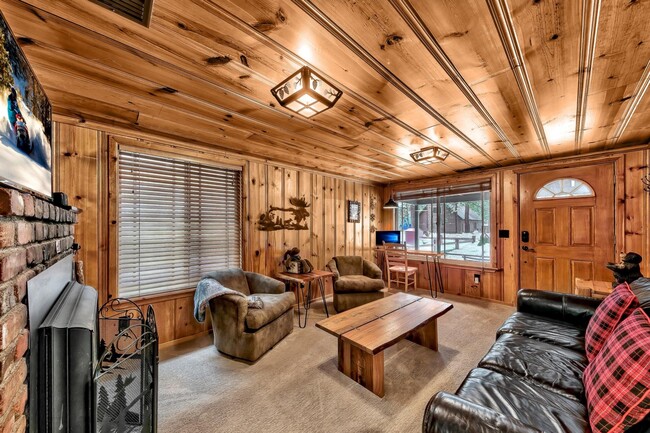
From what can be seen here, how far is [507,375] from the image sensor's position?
4.96 feet

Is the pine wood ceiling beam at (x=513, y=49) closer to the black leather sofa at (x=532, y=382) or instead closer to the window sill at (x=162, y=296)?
the black leather sofa at (x=532, y=382)

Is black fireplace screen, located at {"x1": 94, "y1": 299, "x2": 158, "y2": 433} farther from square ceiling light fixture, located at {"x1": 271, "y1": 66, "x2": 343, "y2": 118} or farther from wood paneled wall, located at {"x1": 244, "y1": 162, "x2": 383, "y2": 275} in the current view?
wood paneled wall, located at {"x1": 244, "y1": 162, "x2": 383, "y2": 275}

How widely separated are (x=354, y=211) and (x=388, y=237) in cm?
95

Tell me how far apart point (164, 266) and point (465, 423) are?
298 centimetres

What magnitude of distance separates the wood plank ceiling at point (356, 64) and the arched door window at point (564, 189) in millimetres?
1222

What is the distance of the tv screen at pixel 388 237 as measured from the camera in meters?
5.29

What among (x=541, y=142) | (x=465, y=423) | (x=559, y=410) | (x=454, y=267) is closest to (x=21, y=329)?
(x=465, y=423)

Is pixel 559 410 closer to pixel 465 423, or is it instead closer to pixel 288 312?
pixel 465 423

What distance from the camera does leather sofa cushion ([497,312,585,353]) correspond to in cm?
186

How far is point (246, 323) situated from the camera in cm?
247

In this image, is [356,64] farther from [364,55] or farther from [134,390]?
[134,390]

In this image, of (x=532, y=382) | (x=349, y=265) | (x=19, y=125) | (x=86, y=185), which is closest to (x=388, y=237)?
(x=349, y=265)

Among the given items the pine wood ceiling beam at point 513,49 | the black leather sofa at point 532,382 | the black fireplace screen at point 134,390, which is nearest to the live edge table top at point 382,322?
the black leather sofa at point 532,382

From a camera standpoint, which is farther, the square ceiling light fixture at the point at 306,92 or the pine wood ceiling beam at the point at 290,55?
the square ceiling light fixture at the point at 306,92
